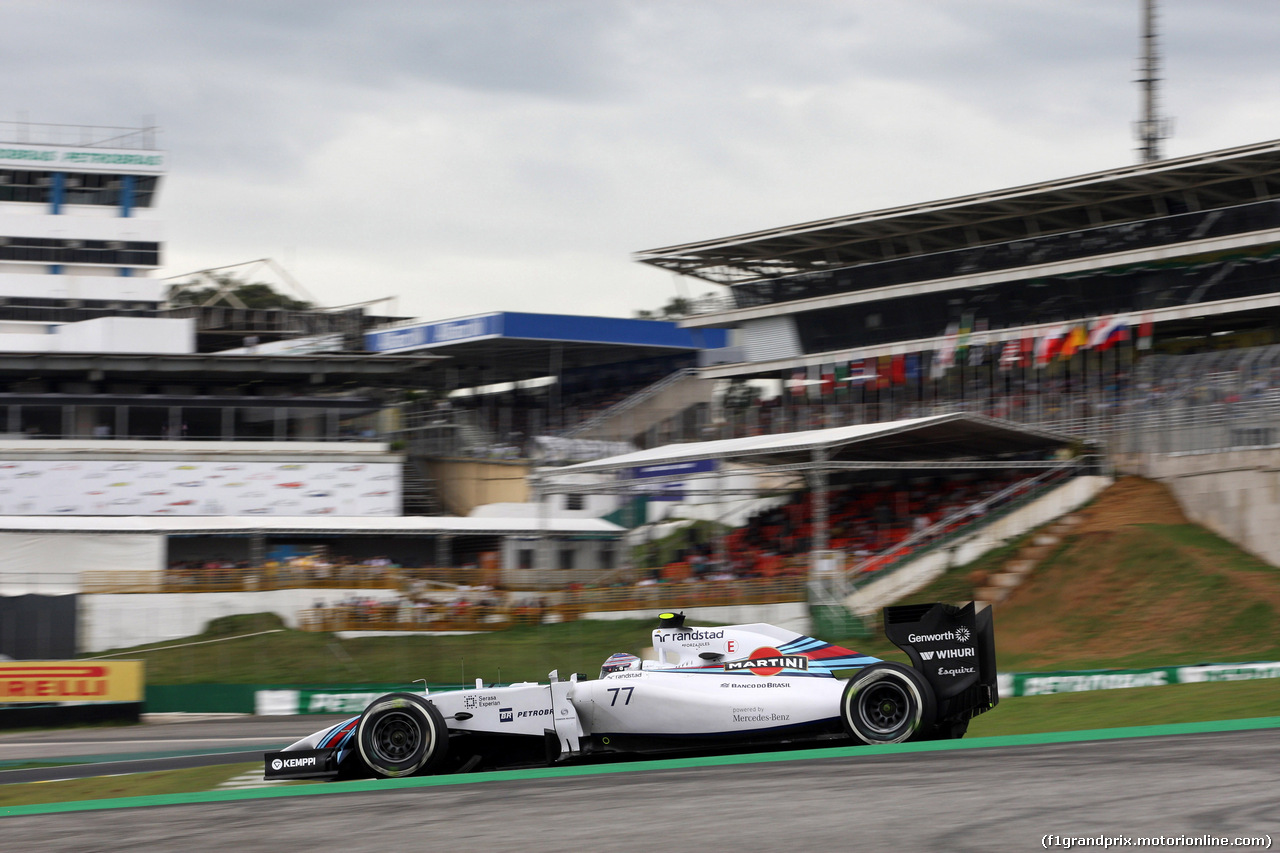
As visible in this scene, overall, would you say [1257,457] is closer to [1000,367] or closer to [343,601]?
[1000,367]

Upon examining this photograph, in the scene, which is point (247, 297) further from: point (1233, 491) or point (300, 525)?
point (1233, 491)

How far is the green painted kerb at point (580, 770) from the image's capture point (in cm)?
1010

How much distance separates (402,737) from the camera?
11375 mm

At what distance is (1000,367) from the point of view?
37.6 metres

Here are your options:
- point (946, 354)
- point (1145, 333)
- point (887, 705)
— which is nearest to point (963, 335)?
point (946, 354)

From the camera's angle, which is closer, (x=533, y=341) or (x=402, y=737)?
(x=402, y=737)

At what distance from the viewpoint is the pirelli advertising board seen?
22.3 metres

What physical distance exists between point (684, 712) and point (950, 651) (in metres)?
2.38

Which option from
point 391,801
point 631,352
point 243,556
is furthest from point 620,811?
point 631,352

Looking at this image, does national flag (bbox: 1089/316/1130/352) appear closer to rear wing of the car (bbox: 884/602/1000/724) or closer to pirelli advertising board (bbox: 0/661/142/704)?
pirelli advertising board (bbox: 0/661/142/704)

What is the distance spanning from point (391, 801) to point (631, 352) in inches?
1543

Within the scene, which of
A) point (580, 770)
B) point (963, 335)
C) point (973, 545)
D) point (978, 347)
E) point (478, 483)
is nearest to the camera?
point (580, 770)

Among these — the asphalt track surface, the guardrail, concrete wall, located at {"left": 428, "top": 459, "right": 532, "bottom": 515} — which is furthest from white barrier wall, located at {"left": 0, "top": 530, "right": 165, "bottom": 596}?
the asphalt track surface

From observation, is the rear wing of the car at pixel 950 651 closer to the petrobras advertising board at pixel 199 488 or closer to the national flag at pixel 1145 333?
the national flag at pixel 1145 333
